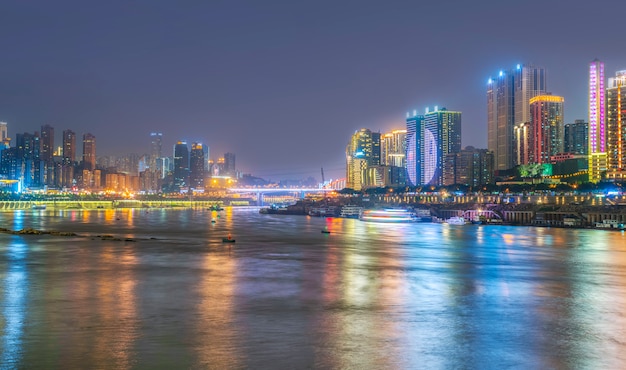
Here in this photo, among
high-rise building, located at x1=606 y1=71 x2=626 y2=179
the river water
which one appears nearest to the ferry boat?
high-rise building, located at x1=606 y1=71 x2=626 y2=179

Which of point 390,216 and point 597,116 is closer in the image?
point 390,216

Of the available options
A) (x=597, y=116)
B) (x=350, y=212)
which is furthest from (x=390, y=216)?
(x=597, y=116)

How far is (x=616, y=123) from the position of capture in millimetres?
177625

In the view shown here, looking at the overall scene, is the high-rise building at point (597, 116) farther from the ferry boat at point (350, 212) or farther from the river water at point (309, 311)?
the river water at point (309, 311)

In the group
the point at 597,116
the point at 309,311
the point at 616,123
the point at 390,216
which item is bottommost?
the point at 309,311

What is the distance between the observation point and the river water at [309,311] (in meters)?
15.5

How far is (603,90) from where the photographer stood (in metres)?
183

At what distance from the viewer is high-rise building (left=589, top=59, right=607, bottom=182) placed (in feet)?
588

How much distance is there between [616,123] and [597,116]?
6255 mm

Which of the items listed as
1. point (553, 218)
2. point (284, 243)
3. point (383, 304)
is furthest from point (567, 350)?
point (553, 218)

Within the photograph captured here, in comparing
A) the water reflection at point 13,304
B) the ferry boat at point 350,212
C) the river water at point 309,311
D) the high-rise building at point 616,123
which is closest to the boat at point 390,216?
the ferry boat at point 350,212

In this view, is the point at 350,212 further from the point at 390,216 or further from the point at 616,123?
the point at 616,123

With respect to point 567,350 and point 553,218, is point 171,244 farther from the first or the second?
point 553,218

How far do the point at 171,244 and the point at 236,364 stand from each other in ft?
131
